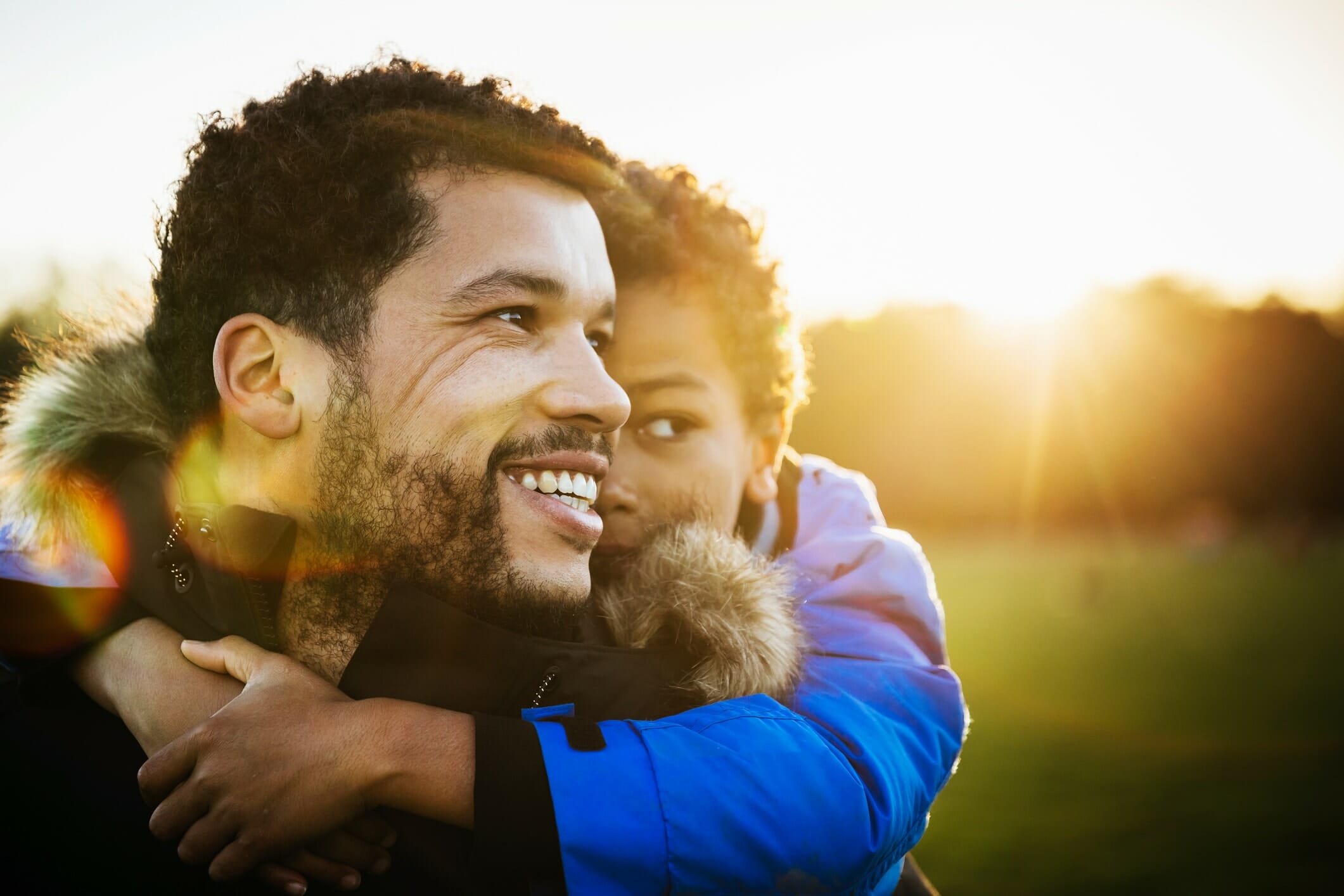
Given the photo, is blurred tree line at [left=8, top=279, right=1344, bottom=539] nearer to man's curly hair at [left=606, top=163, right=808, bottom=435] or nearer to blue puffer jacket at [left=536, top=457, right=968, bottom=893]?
man's curly hair at [left=606, top=163, right=808, bottom=435]

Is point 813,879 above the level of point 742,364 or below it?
below

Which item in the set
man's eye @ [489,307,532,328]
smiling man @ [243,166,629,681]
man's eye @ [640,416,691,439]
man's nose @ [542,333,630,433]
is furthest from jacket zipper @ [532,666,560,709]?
man's eye @ [640,416,691,439]

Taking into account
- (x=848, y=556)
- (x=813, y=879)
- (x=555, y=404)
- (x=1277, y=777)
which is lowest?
(x=1277, y=777)

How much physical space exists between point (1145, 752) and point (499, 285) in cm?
1002

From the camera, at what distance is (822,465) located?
163 inches

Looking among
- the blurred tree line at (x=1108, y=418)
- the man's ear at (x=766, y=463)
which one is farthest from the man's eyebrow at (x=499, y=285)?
the blurred tree line at (x=1108, y=418)

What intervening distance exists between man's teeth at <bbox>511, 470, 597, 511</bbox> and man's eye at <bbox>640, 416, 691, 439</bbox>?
0.82m

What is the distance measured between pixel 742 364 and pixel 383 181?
1.66m

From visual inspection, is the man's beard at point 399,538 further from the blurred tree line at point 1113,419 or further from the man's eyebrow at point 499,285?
the blurred tree line at point 1113,419

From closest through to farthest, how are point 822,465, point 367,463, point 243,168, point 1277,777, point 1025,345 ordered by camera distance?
1. point 367,463
2. point 243,168
3. point 822,465
4. point 1277,777
5. point 1025,345

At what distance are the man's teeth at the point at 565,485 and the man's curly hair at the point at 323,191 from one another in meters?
0.57

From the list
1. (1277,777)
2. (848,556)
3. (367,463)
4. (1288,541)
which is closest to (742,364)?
(848,556)

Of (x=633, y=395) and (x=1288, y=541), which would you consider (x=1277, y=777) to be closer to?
(x=633, y=395)

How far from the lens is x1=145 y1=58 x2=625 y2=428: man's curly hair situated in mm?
2418
